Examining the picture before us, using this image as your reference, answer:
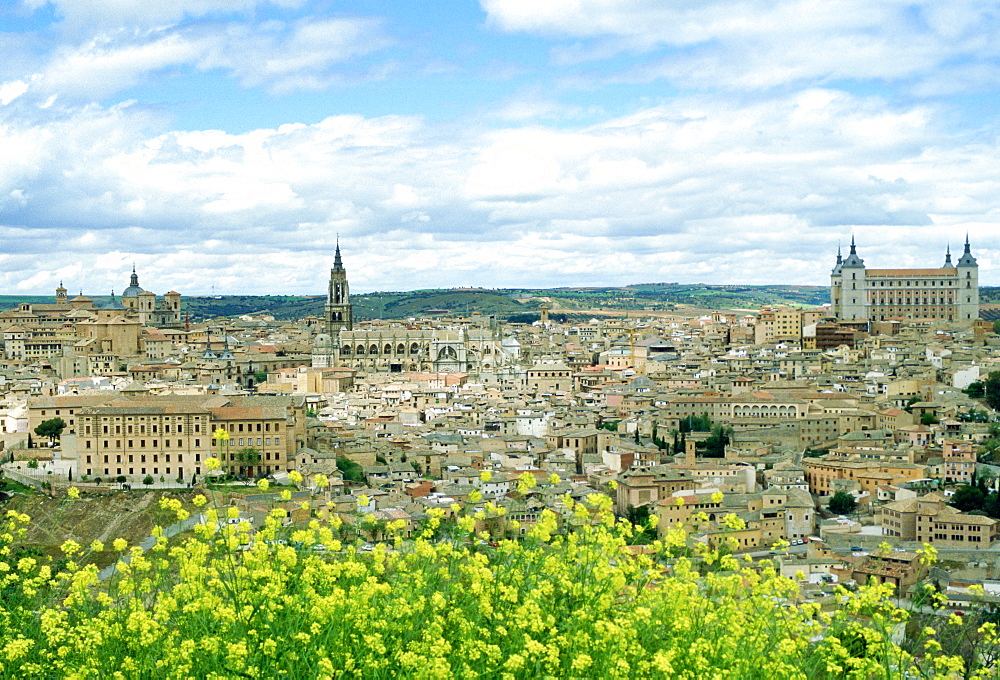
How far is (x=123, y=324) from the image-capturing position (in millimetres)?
55250

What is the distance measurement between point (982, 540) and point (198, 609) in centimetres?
2011

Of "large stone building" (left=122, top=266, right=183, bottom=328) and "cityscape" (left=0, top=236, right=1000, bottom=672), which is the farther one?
"large stone building" (left=122, top=266, right=183, bottom=328)

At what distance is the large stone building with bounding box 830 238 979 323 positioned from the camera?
64438mm

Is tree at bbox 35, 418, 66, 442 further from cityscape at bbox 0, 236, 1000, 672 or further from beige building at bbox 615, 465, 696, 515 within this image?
beige building at bbox 615, 465, 696, 515

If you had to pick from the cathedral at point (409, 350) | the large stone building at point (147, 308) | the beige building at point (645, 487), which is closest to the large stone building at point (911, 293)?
the cathedral at point (409, 350)

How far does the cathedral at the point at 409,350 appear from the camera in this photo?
53.1 meters

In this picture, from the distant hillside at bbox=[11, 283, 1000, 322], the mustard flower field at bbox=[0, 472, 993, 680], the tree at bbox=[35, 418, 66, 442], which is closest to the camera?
the mustard flower field at bbox=[0, 472, 993, 680]

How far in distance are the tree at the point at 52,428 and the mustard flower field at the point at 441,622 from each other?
82.2 feet

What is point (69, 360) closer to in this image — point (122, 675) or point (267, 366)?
point (267, 366)

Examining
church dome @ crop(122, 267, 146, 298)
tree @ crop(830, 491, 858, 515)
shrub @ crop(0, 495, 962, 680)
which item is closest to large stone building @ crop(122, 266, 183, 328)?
church dome @ crop(122, 267, 146, 298)

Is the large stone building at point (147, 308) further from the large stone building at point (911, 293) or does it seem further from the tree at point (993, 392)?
the tree at point (993, 392)

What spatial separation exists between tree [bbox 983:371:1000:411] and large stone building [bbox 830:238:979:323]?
2632 cm

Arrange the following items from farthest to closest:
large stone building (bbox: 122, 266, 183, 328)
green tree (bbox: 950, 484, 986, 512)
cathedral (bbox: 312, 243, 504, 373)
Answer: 1. large stone building (bbox: 122, 266, 183, 328)
2. cathedral (bbox: 312, 243, 504, 373)
3. green tree (bbox: 950, 484, 986, 512)

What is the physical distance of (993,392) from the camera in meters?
37.5
